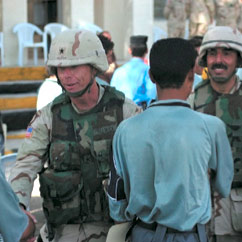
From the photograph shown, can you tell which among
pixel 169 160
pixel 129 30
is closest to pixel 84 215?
pixel 169 160

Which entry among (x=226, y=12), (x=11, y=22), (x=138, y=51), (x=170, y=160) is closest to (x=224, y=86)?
(x=170, y=160)

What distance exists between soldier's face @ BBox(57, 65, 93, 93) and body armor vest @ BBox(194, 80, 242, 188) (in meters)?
0.92

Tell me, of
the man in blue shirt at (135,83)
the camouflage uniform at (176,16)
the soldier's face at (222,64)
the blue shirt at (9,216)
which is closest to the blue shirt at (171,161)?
the blue shirt at (9,216)

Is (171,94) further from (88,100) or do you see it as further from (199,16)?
(199,16)

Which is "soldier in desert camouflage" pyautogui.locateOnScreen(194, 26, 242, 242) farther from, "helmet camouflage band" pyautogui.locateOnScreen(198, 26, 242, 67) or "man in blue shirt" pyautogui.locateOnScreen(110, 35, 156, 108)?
"man in blue shirt" pyautogui.locateOnScreen(110, 35, 156, 108)

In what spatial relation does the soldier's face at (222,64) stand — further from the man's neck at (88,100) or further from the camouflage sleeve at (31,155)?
the camouflage sleeve at (31,155)

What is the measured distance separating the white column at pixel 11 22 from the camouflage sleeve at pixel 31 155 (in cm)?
930

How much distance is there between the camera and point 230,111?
12.3 feet

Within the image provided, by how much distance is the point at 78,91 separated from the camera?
127 inches

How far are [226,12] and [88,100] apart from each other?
466 inches

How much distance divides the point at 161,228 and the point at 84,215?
0.81m

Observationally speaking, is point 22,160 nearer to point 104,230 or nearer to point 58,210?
point 58,210

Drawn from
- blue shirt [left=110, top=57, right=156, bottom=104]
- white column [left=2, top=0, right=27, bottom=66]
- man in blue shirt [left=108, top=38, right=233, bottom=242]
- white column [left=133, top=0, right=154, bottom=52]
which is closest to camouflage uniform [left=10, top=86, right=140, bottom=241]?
man in blue shirt [left=108, top=38, right=233, bottom=242]

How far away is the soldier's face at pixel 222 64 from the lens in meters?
3.90
